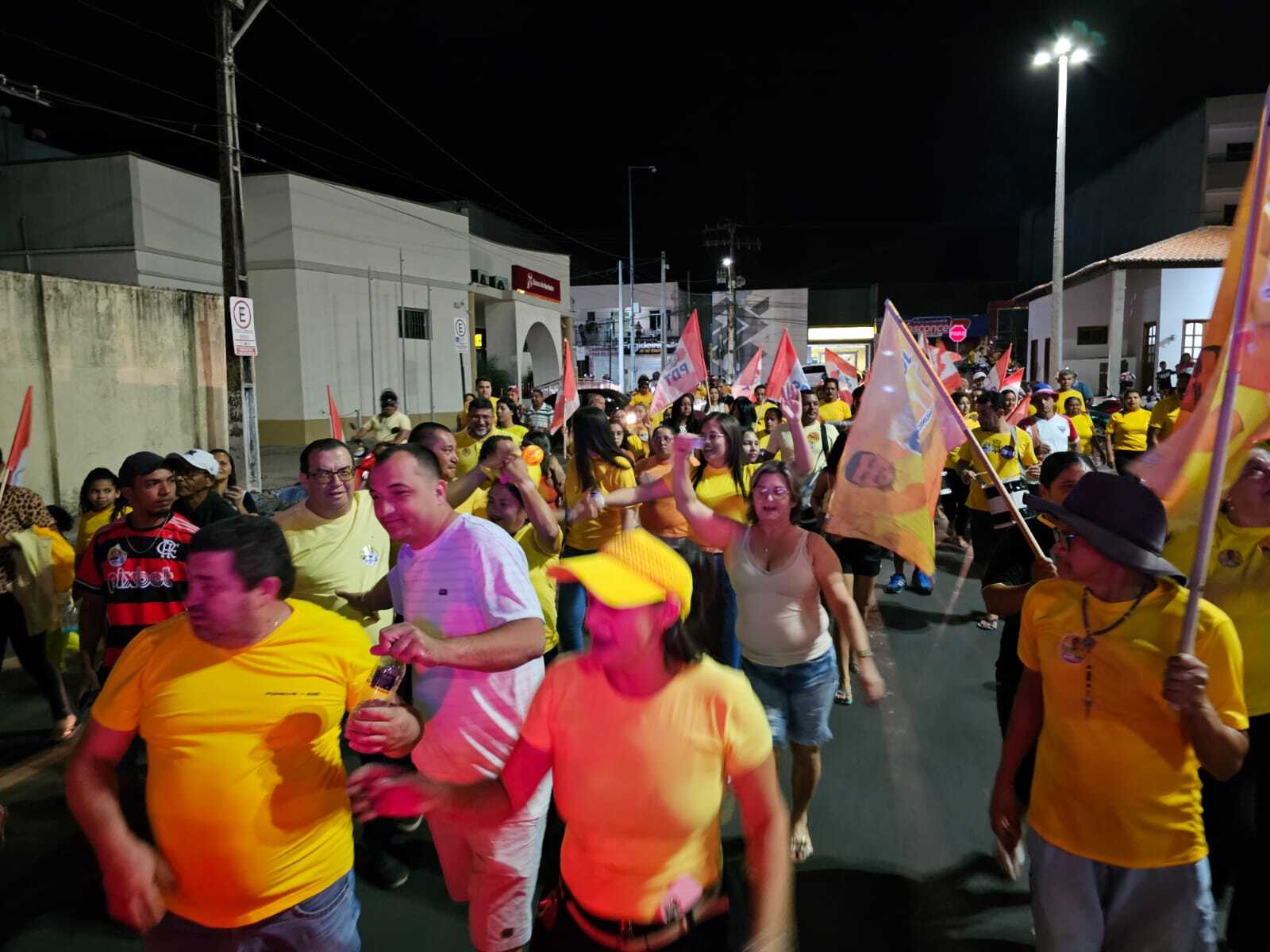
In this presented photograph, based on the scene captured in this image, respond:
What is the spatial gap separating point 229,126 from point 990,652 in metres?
11.2

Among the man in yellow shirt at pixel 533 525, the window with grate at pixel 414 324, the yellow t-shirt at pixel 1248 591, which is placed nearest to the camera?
the yellow t-shirt at pixel 1248 591

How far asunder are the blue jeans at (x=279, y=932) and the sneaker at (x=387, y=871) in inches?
50.2

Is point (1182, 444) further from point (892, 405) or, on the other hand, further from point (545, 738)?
point (545, 738)

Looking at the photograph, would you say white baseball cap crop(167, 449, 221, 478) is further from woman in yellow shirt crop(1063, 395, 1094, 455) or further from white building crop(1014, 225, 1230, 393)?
white building crop(1014, 225, 1230, 393)

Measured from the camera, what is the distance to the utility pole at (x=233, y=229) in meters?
11.5

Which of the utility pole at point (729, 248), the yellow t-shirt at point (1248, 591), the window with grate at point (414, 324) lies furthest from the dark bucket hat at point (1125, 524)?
the utility pole at point (729, 248)

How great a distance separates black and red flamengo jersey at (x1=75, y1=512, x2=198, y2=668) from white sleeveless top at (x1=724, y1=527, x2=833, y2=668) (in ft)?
8.91

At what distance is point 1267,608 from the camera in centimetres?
316

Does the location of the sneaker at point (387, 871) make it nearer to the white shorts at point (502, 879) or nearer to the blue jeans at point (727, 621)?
the white shorts at point (502, 879)

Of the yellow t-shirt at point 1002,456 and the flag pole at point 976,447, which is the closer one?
the flag pole at point 976,447

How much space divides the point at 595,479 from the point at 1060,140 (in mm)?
16694

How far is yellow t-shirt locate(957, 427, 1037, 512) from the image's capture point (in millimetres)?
7406

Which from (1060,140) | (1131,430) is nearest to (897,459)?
(1131,430)

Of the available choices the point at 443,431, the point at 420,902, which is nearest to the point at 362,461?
the point at 443,431
